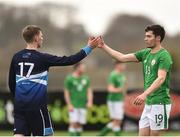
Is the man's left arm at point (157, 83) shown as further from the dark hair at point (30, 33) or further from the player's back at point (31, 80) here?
the dark hair at point (30, 33)

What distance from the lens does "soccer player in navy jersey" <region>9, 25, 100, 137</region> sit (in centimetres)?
1041

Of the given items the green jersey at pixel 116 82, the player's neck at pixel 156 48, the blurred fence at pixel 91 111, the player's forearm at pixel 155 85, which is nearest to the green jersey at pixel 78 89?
the green jersey at pixel 116 82

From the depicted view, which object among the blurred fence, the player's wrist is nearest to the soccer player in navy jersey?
the player's wrist

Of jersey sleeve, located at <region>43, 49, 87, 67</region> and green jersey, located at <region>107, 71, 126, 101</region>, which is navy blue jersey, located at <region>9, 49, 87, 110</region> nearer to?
jersey sleeve, located at <region>43, 49, 87, 67</region>

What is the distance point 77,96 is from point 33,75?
9020 millimetres

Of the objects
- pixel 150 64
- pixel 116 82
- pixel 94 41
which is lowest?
pixel 116 82

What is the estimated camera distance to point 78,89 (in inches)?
765

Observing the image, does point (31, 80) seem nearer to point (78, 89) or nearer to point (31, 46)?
point (31, 46)

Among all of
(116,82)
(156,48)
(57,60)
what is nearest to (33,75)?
(57,60)

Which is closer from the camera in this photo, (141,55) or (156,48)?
(156,48)

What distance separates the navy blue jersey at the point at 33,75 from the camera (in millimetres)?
10414

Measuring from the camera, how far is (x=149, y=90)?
422 inches

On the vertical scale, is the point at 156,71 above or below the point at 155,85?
above

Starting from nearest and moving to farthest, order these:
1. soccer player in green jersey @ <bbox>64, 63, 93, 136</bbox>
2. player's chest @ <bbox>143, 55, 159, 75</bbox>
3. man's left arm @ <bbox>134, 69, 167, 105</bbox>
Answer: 1. man's left arm @ <bbox>134, 69, 167, 105</bbox>
2. player's chest @ <bbox>143, 55, 159, 75</bbox>
3. soccer player in green jersey @ <bbox>64, 63, 93, 136</bbox>
